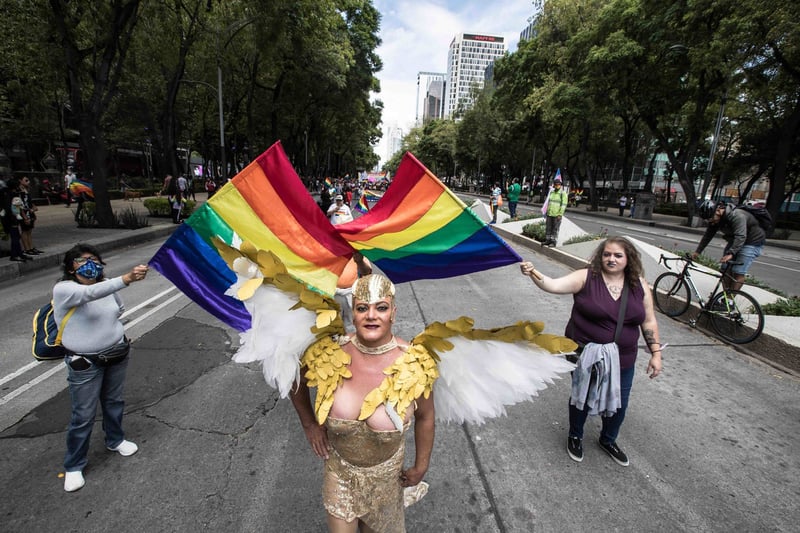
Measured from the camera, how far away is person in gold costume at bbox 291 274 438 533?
1669 millimetres

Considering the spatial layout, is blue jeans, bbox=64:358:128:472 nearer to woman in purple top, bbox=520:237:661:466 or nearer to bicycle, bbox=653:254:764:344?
woman in purple top, bbox=520:237:661:466

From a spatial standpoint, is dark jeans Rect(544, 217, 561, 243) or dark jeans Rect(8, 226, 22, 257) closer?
dark jeans Rect(8, 226, 22, 257)

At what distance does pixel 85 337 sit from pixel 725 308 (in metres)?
7.40

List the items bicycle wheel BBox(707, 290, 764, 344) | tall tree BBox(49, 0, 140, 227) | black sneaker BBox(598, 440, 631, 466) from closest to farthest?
black sneaker BBox(598, 440, 631, 466), bicycle wheel BBox(707, 290, 764, 344), tall tree BBox(49, 0, 140, 227)

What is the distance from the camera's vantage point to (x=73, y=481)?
279 cm

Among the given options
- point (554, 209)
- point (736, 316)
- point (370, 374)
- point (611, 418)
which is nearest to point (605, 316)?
point (611, 418)

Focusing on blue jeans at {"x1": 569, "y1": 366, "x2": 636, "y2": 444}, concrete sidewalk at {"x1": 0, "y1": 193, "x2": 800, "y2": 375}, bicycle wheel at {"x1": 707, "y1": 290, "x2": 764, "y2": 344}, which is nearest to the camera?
blue jeans at {"x1": 569, "y1": 366, "x2": 636, "y2": 444}

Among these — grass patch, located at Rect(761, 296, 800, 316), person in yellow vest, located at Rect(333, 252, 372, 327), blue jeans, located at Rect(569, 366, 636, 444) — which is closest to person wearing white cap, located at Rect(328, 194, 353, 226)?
person in yellow vest, located at Rect(333, 252, 372, 327)

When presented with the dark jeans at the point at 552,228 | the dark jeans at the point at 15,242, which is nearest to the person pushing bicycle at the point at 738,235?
the dark jeans at the point at 552,228

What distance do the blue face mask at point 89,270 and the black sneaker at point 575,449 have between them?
3.73 m

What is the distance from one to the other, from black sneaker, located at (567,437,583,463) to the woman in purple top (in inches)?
12.1

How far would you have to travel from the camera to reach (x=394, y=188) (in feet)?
9.04

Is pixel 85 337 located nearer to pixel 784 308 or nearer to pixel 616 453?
pixel 616 453

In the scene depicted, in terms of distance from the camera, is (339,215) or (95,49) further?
(95,49)
